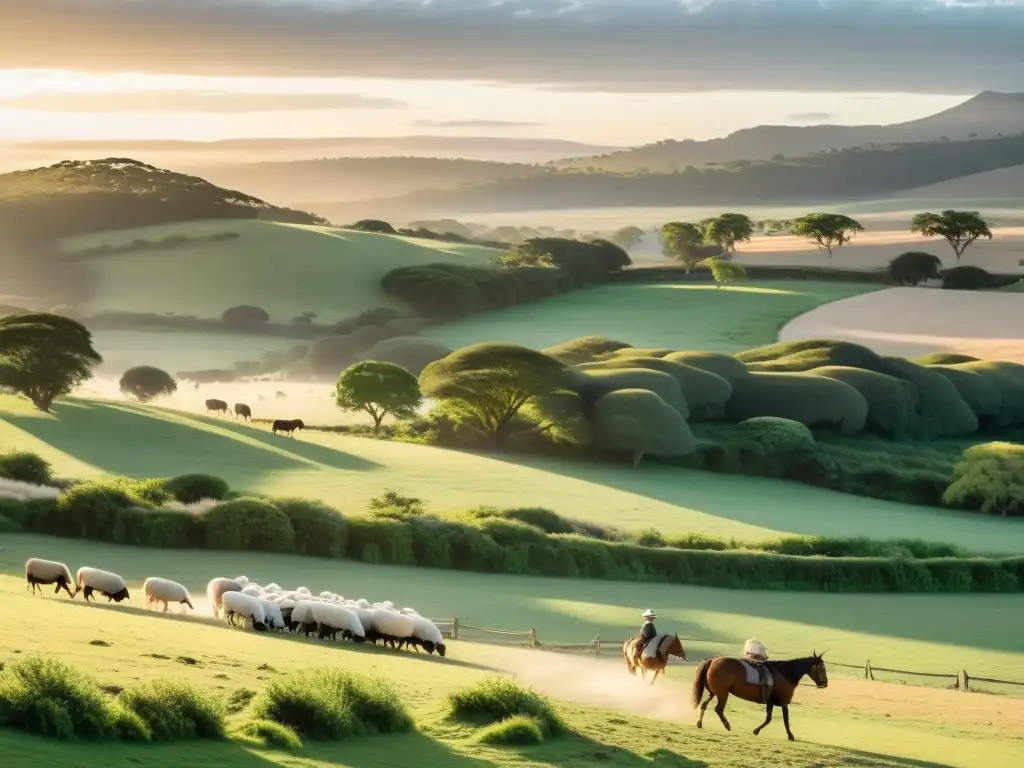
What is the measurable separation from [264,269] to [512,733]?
510 feet

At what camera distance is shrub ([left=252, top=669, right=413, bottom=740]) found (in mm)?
27000

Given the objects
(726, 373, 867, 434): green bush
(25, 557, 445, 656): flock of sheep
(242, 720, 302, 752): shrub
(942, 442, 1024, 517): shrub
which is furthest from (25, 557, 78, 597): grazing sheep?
(726, 373, 867, 434): green bush

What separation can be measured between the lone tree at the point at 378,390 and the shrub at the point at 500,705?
73076mm

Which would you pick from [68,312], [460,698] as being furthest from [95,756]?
[68,312]

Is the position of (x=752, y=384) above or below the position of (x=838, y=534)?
above

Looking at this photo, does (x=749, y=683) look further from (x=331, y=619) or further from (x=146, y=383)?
(x=146, y=383)

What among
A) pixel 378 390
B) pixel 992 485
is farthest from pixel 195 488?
pixel 992 485

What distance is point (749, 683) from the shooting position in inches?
1217

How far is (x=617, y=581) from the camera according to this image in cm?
6309

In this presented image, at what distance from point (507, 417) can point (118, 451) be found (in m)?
25.1

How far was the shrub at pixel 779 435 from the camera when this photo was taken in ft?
318

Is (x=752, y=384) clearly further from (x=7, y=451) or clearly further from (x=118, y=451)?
(x=7, y=451)

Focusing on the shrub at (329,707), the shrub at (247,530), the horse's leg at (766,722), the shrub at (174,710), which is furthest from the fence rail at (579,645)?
the shrub at (174,710)

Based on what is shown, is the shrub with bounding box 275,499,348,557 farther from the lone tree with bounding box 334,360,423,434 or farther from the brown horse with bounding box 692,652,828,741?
the lone tree with bounding box 334,360,423,434
